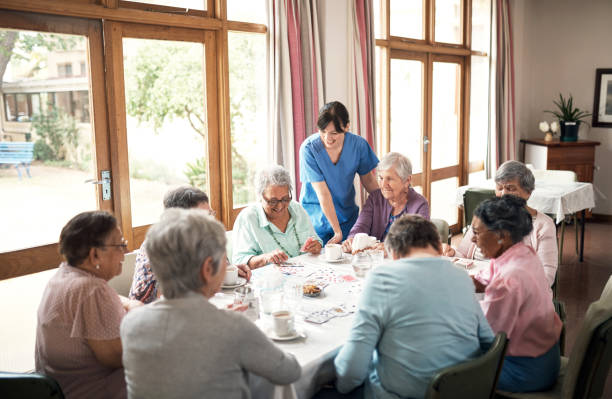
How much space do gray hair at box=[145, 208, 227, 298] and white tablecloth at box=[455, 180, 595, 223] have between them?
4.01 metres

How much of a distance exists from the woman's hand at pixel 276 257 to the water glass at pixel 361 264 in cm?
39

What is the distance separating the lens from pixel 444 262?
5.65 ft

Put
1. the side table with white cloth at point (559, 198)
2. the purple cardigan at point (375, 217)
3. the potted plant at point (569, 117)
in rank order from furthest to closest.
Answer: the potted plant at point (569, 117)
the side table with white cloth at point (559, 198)
the purple cardigan at point (375, 217)

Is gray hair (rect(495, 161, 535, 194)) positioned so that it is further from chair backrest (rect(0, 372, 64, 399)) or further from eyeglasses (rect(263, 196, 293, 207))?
chair backrest (rect(0, 372, 64, 399))

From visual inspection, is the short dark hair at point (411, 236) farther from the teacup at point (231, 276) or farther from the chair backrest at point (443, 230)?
the chair backrest at point (443, 230)

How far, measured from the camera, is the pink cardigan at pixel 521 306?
1.96m

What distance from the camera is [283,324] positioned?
1855 mm

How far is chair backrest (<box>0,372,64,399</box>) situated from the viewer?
1653 millimetres

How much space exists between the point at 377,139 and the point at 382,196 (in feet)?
7.32

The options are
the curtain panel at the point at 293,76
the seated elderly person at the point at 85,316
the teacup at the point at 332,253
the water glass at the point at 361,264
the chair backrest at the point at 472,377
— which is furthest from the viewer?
the curtain panel at the point at 293,76

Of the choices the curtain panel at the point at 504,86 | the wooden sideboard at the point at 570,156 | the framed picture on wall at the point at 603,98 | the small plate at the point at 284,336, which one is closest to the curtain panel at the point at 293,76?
the small plate at the point at 284,336

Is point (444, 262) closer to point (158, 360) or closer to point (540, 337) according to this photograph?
point (540, 337)

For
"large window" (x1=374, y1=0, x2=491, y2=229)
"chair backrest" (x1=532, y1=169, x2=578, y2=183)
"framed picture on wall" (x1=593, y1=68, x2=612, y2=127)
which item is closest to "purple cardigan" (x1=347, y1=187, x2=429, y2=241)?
"large window" (x1=374, y1=0, x2=491, y2=229)

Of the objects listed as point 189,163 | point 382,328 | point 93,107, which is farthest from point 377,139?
point 382,328
